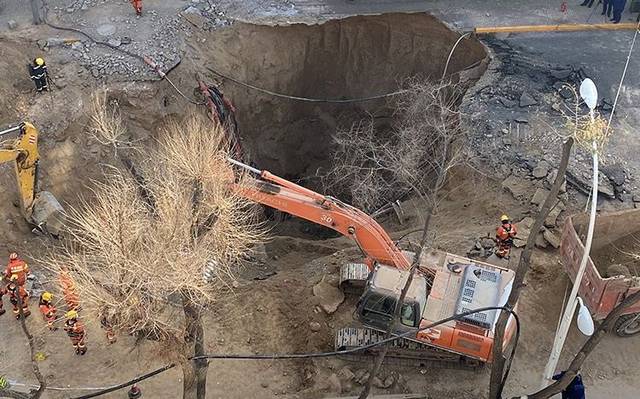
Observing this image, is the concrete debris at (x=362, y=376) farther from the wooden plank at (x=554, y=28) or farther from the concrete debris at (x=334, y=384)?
the wooden plank at (x=554, y=28)

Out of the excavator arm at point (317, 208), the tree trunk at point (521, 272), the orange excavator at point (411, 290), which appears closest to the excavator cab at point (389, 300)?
the orange excavator at point (411, 290)

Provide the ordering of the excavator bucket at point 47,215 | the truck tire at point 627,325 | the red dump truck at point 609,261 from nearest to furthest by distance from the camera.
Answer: the red dump truck at point 609,261 < the truck tire at point 627,325 < the excavator bucket at point 47,215

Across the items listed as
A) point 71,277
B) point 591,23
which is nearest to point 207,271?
point 71,277

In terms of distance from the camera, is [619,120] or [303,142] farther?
[303,142]

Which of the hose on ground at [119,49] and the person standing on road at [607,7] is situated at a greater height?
the person standing on road at [607,7]

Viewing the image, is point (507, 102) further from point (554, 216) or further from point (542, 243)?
point (542, 243)

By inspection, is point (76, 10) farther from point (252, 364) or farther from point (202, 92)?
point (252, 364)

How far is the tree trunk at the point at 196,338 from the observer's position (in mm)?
11523

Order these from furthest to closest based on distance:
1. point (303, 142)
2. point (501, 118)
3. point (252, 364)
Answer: point (303, 142) → point (501, 118) → point (252, 364)

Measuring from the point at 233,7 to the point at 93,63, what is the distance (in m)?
4.95

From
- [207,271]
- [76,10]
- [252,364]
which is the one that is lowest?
[252,364]

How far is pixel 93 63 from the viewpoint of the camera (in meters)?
19.4

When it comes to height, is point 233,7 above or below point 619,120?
above

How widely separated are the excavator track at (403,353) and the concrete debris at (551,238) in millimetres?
3601
